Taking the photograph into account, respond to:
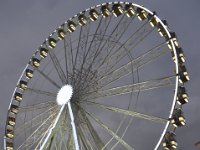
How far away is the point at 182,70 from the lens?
2273 centimetres

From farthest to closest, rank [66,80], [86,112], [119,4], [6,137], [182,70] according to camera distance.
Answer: [6,137]
[119,4]
[66,80]
[86,112]
[182,70]

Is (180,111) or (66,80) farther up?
(66,80)

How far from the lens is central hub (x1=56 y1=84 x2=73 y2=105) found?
81.9 ft

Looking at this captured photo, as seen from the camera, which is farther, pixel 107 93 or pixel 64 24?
pixel 64 24

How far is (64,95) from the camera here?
83.0 ft

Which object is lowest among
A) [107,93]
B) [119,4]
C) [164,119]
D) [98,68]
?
[164,119]

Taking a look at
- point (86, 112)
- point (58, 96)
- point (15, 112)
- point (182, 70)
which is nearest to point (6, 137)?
point (15, 112)

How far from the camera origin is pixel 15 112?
1214 inches

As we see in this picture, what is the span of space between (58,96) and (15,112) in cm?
637

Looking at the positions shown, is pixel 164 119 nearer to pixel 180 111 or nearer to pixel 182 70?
pixel 180 111

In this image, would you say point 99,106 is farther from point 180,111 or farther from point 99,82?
point 180,111

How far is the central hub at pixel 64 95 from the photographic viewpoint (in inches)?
983

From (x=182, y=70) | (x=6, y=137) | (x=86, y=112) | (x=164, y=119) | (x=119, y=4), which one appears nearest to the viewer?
(x=164, y=119)

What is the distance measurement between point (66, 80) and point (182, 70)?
23.0 feet
